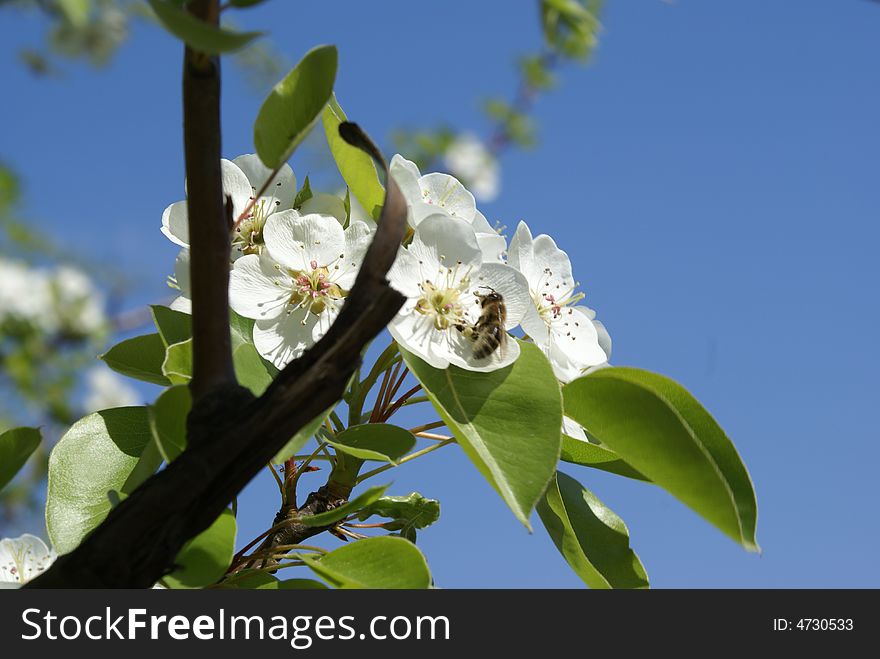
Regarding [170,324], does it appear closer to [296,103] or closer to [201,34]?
[296,103]

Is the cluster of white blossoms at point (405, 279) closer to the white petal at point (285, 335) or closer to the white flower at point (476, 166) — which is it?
the white petal at point (285, 335)

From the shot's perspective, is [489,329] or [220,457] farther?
[489,329]

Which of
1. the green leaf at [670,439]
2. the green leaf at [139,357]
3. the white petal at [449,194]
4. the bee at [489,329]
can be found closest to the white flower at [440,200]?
the white petal at [449,194]

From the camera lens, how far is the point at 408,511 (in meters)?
1.01

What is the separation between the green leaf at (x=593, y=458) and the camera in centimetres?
91

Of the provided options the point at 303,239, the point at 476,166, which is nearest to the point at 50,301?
the point at 476,166

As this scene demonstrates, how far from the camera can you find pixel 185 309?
939 mm

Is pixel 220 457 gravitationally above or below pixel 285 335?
below

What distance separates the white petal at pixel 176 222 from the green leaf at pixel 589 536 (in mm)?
488

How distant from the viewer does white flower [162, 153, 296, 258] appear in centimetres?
100

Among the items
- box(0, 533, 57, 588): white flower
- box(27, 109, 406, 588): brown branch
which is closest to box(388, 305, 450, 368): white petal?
box(27, 109, 406, 588): brown branch

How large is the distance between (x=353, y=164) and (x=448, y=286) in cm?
17
